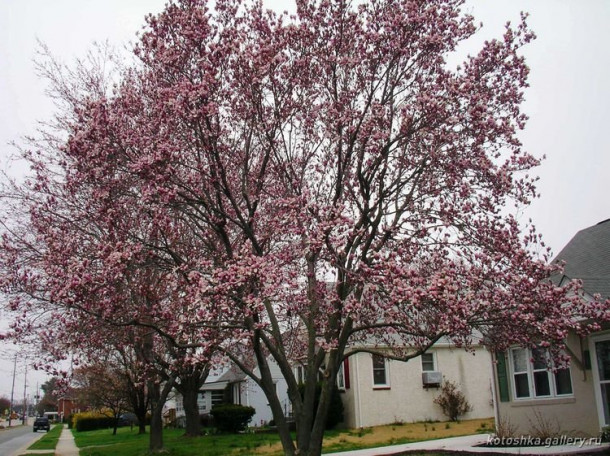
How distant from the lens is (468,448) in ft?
45.6

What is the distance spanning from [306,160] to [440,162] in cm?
271

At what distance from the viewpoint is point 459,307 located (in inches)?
328

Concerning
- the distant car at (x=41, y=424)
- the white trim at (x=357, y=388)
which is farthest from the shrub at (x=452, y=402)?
the distant car at (x=41, y=424)

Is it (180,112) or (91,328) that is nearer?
(180,112)

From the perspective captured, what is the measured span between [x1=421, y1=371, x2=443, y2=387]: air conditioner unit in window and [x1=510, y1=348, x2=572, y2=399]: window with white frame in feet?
23.3

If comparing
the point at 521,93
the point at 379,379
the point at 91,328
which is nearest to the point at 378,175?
the point at 521,93

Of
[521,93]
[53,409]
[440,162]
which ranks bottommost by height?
[53,409]

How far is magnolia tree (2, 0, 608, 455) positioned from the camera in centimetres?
935

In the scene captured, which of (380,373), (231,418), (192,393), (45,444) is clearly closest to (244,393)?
(231,418)

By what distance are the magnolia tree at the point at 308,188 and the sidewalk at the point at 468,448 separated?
3.25m

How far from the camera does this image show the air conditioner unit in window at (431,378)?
23166 mm

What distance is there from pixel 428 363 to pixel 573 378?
1008 cm

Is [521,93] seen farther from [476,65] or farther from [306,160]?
[306,160]

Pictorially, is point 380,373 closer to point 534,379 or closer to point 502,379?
point 502,379
